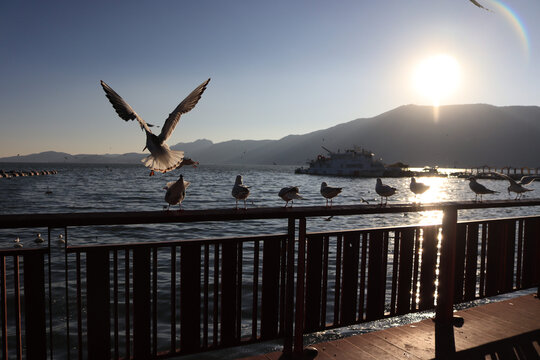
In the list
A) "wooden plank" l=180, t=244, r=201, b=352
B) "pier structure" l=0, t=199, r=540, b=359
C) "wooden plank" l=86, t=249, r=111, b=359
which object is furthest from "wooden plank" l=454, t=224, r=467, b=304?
"wooden plank" l=86, t=249, r=111, b=359

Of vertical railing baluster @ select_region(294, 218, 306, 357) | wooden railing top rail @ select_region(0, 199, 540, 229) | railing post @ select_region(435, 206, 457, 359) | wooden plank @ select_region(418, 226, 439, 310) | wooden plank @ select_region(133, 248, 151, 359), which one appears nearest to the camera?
wooden railing top rail @ select_region(0, 199, 540, 229)

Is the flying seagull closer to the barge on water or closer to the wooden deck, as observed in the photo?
the wooden deck

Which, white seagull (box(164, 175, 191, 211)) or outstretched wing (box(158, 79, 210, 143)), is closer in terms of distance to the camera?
white seagull (box(164, 175, 191, 211))

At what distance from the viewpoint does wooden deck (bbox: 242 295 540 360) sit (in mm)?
3953

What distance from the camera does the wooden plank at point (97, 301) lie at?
2.89 metres

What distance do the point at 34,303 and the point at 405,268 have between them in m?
3.63

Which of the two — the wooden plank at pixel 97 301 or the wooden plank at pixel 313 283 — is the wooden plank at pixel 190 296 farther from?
the wooden plank at pixel 313 283

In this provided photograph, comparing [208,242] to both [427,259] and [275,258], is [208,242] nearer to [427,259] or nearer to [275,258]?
[275,258]

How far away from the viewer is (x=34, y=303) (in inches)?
107

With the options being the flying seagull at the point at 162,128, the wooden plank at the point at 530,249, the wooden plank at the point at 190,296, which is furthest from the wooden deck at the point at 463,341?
the flying seagull at the point at 162,128

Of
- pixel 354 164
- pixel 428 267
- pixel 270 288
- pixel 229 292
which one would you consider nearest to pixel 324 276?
pixel 270 288

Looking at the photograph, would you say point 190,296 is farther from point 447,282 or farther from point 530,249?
point 530,249

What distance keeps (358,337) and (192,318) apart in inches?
79.8

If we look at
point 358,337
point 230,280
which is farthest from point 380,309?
point 230,280
